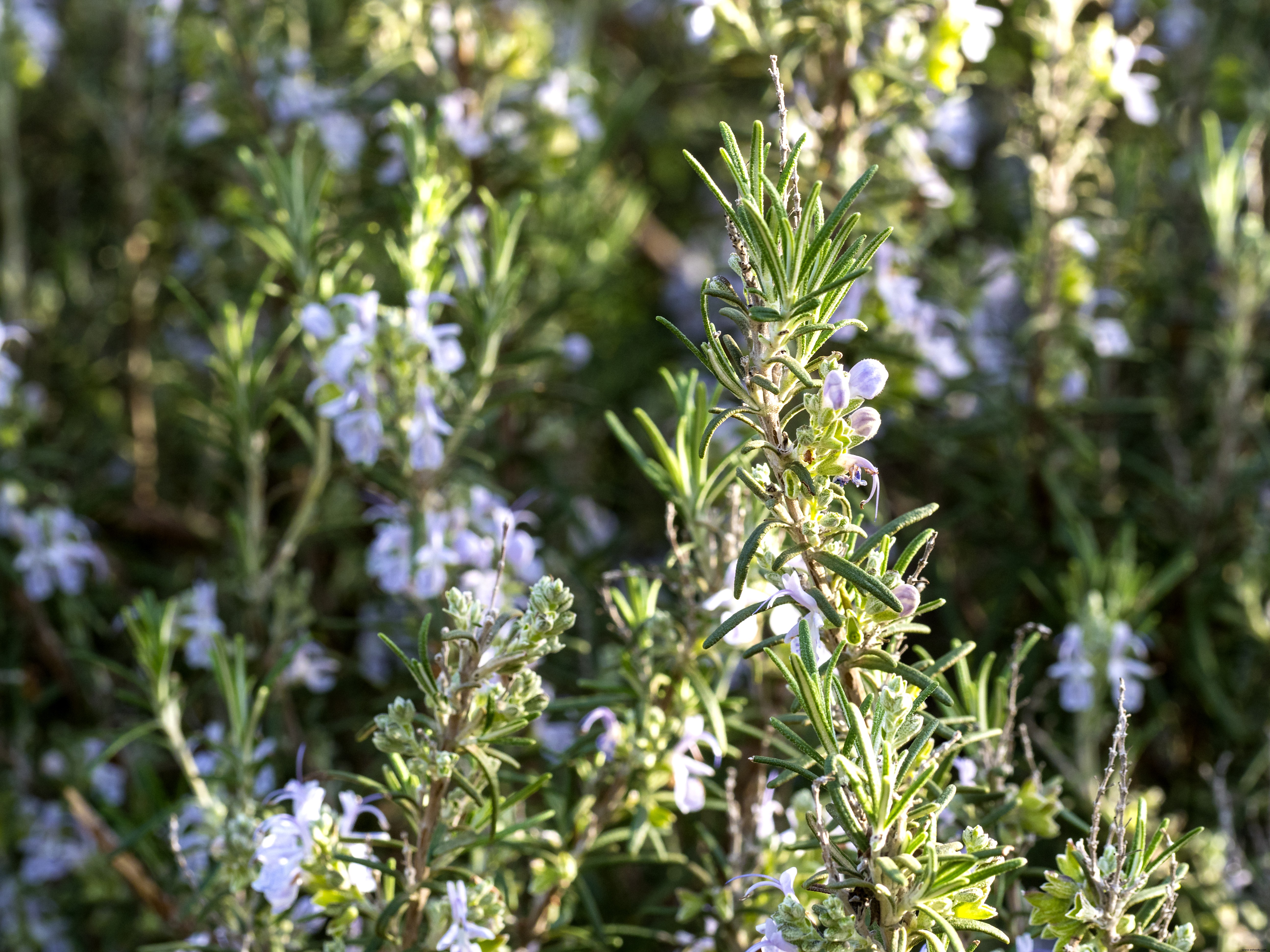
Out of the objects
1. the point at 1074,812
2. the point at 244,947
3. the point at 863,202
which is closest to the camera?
the point at 244,947

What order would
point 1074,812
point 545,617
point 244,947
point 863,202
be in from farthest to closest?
1. point 863,202
2. point 1074,812
3. point 244,947
4. point 545,617

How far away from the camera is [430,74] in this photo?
84.6 inches

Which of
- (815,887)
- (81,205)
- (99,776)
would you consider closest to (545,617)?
(815,887)

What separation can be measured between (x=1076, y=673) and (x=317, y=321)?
122 cm

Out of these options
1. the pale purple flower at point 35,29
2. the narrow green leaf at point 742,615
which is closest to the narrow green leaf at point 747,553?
the narrow green leaf at point 742,615

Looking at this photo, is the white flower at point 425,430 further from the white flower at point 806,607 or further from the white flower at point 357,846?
the white flower at point 806,607

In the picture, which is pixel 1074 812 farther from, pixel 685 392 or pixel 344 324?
pixel 344 324

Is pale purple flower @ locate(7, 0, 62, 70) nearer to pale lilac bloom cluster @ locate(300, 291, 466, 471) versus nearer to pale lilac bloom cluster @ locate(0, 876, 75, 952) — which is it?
pale lilac bloom cluster @ locate(300, 291, 466, 471)

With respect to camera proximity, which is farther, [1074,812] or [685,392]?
[1074,812]

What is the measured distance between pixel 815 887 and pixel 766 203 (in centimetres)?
87

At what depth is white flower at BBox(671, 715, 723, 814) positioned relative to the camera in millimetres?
1207

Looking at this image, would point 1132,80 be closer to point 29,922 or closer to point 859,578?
point 859,578

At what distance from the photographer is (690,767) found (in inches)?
48.3

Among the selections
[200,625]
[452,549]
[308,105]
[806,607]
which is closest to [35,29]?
[308,105]
